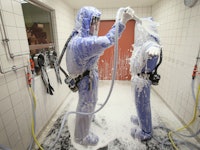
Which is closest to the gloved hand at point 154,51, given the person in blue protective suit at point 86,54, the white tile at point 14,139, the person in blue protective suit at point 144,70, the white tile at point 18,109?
the person in blue protective suit at point 144,70

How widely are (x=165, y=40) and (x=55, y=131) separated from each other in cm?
254

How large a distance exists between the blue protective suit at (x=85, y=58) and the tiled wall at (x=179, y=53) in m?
1.20

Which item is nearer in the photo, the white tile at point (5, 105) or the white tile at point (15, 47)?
the white tile at point (5, 105)

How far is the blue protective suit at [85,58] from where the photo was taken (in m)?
0.97

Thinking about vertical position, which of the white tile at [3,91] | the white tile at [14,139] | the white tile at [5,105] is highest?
the white tile at [3,91]

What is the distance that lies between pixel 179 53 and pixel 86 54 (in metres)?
1.61

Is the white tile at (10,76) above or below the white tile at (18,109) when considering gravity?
above

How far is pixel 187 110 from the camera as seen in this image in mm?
1629

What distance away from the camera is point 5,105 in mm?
1057

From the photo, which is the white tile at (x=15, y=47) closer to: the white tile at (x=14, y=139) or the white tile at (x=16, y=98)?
the white tile at (x=16, y=98)

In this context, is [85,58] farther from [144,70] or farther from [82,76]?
[144,70]

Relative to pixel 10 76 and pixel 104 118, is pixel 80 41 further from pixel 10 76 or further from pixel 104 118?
pixel 104 118

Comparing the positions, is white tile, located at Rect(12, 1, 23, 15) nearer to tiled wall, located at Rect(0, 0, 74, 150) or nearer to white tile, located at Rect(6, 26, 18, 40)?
tiled wall, located at Rect(0, 0, 74, 150)

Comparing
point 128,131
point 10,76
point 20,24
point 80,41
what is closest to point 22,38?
point 20,24
